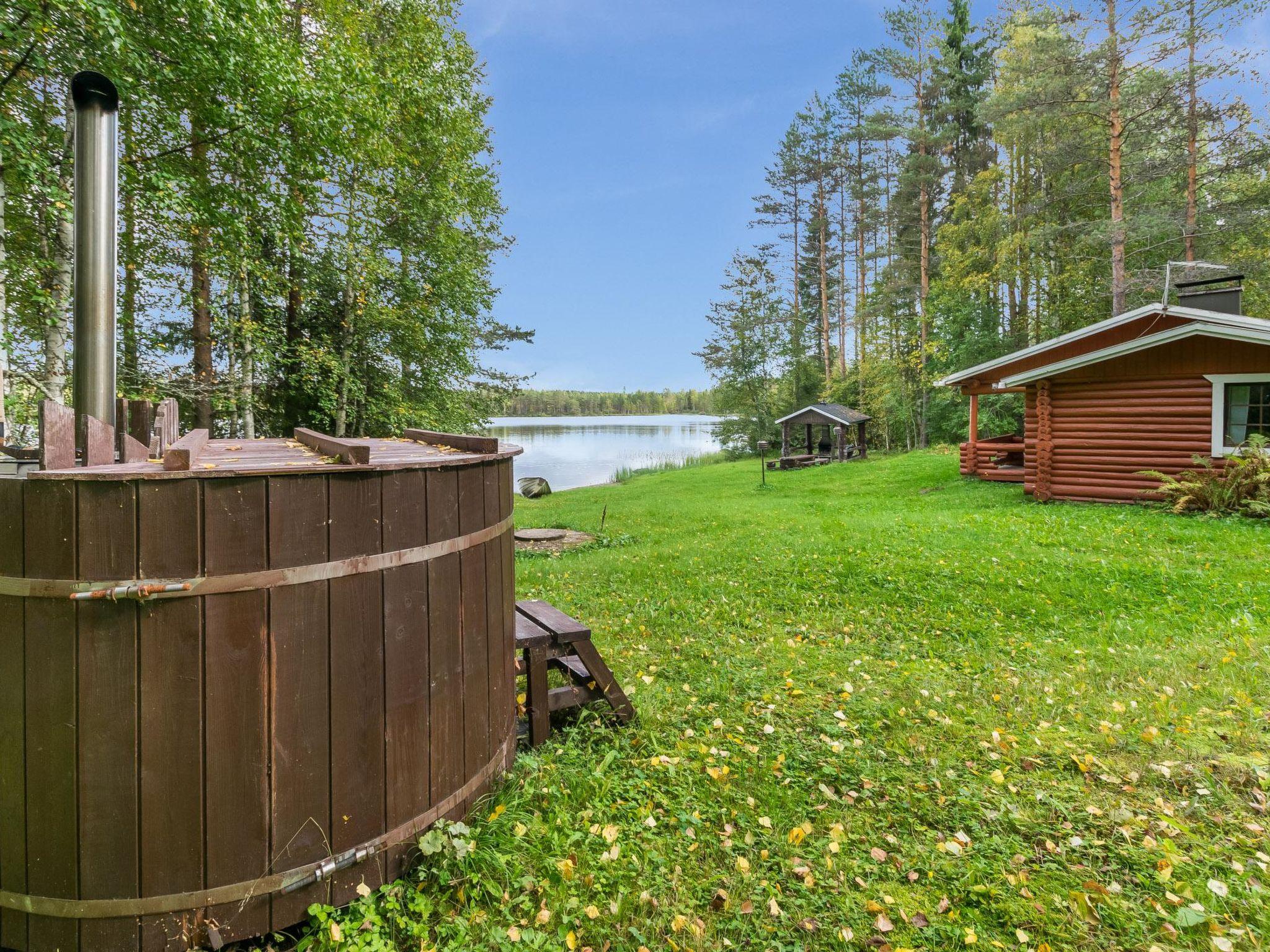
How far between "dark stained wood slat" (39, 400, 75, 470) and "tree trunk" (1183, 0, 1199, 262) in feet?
77.7

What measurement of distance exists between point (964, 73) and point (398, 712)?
111ft

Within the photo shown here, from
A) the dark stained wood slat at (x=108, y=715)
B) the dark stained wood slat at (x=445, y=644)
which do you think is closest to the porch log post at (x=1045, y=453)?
the dark stained wood slat at (x=445, y=644)

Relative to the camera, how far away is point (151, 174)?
6738 mm

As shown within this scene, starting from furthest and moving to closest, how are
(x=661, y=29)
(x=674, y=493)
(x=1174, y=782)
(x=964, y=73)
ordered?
(x=964, y=73), (x=661, y=29), (x=674, y=493), (x=1174, y=782)

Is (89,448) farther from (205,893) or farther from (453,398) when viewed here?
(453,398)

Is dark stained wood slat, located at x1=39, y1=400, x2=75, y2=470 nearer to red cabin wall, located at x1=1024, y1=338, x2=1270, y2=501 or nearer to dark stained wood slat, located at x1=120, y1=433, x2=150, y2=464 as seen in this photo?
dark stained wood slat, located at x1=120, y1=433, x2=150, y2=464

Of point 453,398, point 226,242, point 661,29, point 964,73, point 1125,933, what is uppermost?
point 964,73

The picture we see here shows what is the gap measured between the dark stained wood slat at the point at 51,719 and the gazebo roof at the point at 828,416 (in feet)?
79.1

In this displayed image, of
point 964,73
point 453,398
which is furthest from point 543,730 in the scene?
point 964,73

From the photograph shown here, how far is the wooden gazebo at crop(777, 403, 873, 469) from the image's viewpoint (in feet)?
79.0

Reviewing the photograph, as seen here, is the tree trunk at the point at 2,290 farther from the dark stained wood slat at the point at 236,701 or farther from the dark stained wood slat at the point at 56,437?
the dark stained wood slat at the point at 236,701

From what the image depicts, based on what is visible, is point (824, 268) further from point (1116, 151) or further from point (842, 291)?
point (1116, 151)

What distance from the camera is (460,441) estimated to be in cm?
315

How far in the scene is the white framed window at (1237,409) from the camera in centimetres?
977
